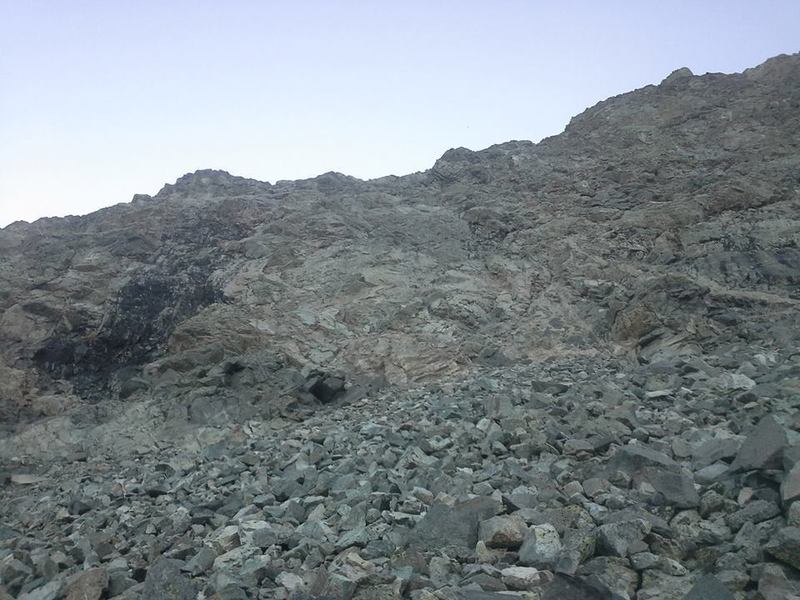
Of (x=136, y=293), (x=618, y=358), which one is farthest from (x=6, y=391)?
(x=618, y=358)

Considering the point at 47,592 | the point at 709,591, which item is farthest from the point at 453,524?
the point at 47,592

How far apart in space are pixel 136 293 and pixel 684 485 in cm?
1196

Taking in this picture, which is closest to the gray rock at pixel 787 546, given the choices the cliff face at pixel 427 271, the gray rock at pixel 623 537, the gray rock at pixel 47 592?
the gray rock at pixel 623 537

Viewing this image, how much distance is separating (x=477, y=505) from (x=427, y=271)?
30.8ft

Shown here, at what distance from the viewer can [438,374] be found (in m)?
10.3

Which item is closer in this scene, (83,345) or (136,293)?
(83,345)

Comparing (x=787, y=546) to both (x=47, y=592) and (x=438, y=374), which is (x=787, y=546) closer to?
(x=47, y=592)

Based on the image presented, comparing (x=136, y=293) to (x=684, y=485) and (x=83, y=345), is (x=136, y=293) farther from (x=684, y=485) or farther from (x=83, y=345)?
(x=684, y=485)

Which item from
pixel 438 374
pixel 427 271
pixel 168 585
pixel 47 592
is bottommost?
pixel 438 374

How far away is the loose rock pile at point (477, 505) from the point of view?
3602mm

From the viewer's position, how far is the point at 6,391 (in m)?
10.8

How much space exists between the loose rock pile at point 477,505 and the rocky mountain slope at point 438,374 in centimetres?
3

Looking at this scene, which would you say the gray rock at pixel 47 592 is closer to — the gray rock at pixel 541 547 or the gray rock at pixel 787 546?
the gray rock at pixel 541 547

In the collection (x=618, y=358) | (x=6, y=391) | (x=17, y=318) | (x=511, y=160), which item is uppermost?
(x=511, y=160)
